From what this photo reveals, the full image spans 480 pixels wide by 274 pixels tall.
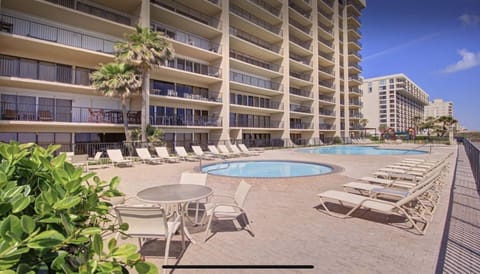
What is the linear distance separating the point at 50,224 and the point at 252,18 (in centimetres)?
3126

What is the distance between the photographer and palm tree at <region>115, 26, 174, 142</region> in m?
16.0

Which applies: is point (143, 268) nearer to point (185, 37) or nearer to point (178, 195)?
point (178, 195)

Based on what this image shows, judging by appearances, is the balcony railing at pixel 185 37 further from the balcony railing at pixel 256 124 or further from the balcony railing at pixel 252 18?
the balcony railing at pixel 256 124

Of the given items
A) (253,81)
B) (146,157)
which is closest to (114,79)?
(146,157)

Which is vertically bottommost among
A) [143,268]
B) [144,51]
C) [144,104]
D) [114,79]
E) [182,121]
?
[143,268]

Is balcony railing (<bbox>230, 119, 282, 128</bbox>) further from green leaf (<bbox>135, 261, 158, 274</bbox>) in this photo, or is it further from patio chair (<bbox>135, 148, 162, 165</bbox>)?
green leaf (<bbox>135, 261, 158, 274</bbox>)

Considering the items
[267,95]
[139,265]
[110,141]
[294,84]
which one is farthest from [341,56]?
[139,265]

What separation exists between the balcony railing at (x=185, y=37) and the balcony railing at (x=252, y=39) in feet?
11.2

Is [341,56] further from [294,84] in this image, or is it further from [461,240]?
[461,240]

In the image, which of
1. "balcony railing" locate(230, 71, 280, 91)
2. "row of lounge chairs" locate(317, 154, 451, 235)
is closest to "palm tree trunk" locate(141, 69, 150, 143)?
"balcony railing" locate(230, 71, 280, 91)

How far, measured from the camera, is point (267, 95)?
30.5 meters

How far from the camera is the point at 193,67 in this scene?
23.2 meters

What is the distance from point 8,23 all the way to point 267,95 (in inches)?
936

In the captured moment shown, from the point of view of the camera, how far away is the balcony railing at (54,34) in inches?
570
